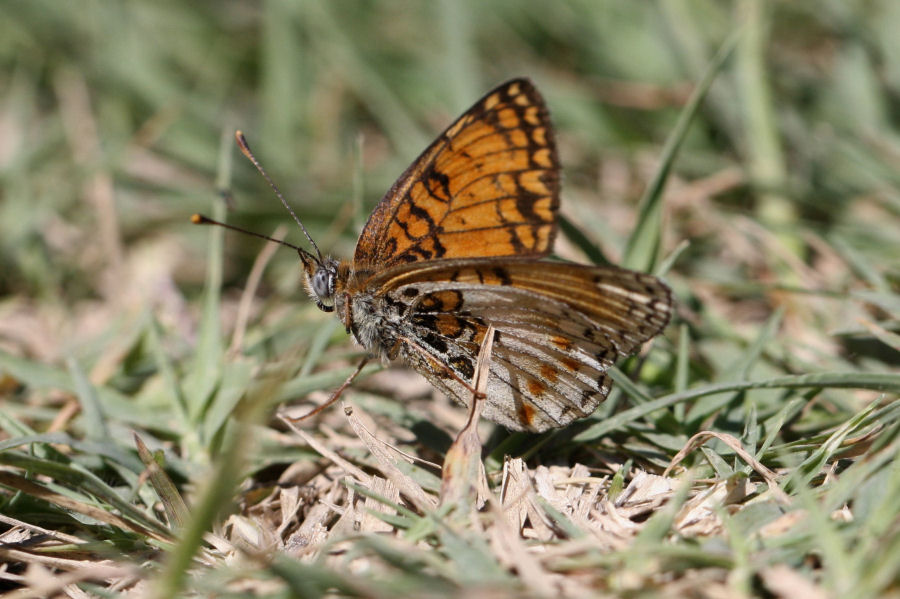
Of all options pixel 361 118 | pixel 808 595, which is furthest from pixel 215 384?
pixel 361 118

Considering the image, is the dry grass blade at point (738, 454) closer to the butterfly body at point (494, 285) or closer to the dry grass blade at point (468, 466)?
the butterfly body at point (494, 285)

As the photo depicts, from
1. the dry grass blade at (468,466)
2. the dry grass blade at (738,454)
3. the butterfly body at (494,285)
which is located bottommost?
the dry grass blade at (468,466)

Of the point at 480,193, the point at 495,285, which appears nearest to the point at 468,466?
the point at 495,285

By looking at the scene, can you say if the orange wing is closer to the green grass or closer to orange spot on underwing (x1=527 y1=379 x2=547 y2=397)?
the green grass

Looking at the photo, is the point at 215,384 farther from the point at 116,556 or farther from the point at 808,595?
the point at 808,595

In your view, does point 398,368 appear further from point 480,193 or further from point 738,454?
point 738,454

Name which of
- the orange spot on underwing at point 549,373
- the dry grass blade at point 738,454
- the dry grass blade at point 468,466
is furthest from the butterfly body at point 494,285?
the dry grass blade at point 738,454

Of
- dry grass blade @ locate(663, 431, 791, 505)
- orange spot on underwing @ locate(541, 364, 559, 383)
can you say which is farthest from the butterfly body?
dry grass blade @ locate(663, 431, 791, 505)
